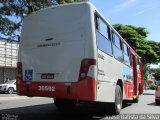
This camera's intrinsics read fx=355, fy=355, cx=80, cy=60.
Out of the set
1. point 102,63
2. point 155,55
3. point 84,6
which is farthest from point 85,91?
point 155,55

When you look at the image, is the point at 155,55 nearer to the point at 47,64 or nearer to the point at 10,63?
the point at 10,63

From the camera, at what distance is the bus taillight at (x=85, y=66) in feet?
31.8

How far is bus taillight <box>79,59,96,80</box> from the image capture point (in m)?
9.70

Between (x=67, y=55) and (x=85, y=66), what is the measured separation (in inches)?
27.9

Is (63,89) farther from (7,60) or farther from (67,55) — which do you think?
(7,60)

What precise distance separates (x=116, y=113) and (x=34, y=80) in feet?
12.3

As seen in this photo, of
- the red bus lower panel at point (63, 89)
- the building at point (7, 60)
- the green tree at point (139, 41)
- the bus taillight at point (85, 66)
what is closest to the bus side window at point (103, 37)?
the bus taillight at point (85, 66)

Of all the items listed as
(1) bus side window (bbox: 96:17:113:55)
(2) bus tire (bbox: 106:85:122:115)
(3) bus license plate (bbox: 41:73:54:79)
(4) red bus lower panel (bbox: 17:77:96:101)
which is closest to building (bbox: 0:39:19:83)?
(2) bus tire (bbox: 106:85:122:115)

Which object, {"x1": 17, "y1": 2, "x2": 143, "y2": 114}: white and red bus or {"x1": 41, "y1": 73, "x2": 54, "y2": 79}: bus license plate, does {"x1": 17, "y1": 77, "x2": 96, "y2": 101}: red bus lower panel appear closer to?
{"x1": 17, "y1": 2, "x2": 143, "y2": 114}: white and red bus

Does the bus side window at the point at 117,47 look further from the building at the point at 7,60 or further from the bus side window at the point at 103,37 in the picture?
the building at the point at 7,60

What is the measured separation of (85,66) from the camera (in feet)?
32.0

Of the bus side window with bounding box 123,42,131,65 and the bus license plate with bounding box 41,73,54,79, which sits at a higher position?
the bus side window with bounding box 123,42,131,65

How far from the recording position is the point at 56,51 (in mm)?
10344

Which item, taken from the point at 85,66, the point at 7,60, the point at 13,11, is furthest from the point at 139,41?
the point at 85,66
